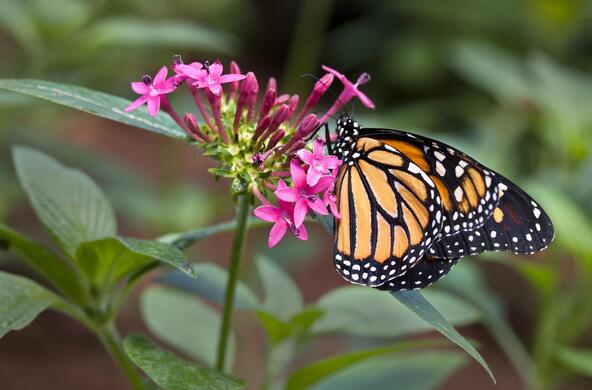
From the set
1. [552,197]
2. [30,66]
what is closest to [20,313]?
[552,197]

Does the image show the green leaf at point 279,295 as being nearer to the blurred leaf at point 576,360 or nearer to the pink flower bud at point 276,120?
the pink flower bud at point 276,120

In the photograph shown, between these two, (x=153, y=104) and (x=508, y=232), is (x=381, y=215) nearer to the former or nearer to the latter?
(x=508, y=232)

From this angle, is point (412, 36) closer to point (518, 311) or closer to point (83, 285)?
point (518, 311)

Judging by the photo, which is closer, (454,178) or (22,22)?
(454,178)

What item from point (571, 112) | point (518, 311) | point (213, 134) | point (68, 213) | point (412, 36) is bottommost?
point (518, 311)

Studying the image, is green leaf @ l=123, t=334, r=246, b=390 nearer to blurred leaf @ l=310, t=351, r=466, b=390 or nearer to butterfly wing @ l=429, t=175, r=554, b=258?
butterfly wing @ l=429, t=175, r=554, b=258

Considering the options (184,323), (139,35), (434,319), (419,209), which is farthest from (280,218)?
(139,35)
